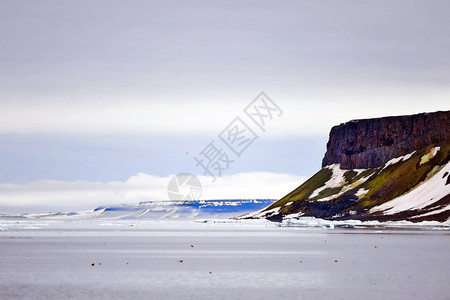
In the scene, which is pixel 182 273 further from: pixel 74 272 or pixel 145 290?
pixel 145 290

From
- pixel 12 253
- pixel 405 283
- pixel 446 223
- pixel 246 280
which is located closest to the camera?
pixel 405 283

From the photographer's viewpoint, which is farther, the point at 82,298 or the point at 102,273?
the point at 102,273

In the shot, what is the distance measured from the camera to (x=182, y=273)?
54094 mm

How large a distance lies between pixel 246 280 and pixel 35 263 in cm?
2119

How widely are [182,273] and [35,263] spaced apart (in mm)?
14847

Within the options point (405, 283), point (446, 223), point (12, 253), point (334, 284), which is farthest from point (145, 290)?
point (446, 223)

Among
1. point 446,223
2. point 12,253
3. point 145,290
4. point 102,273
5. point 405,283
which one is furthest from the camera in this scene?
point 446,223

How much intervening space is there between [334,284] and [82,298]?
48.4ft

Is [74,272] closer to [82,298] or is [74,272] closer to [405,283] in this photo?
[82,298]

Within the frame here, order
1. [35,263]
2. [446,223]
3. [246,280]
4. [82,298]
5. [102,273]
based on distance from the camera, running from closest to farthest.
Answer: [82,298], [246,280], [102,273], [35,263], [446,223]

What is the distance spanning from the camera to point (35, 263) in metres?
63.2

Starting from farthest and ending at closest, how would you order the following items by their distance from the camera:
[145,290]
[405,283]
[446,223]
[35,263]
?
1. [446,223]
2. [35,263]
3. [405,283]
4. [145,290]

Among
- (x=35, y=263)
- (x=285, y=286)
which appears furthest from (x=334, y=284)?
(x=35, y=263)

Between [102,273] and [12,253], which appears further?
[12,253]
